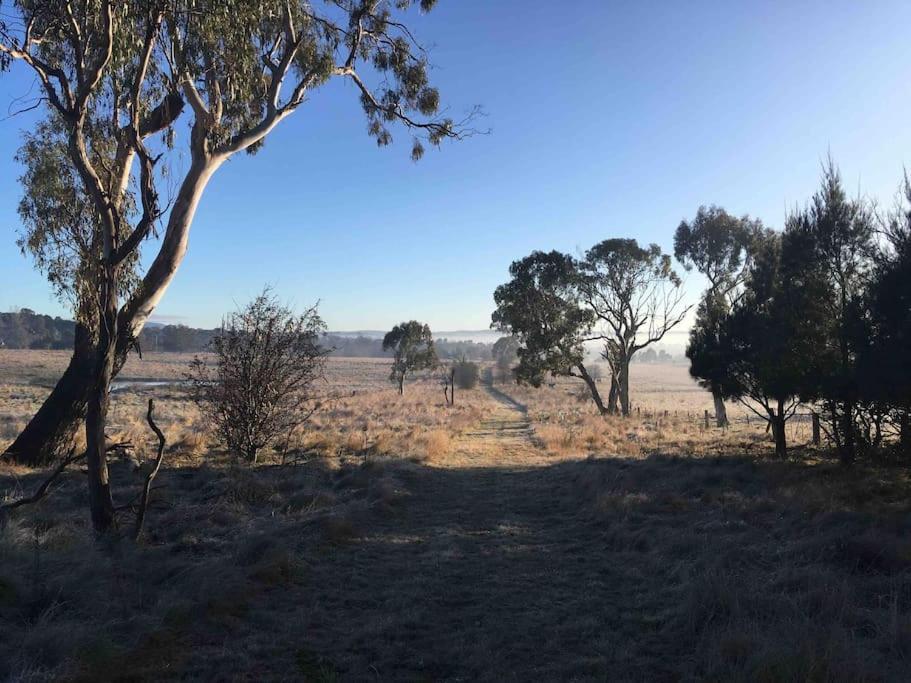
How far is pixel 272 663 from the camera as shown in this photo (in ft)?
13.3

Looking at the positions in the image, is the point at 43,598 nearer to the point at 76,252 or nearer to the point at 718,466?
the point at 76,252

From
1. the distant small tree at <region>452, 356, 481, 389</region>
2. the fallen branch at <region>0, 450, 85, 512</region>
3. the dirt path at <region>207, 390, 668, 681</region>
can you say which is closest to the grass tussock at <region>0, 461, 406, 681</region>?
the fallen branch at <region>0, 450, 85, 512</region>

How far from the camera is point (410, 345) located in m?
48.2

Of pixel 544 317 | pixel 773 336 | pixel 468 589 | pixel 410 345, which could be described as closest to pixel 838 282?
pixel 773 336

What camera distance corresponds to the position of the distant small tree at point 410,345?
1893 inches

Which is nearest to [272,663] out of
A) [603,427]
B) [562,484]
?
[562,484]

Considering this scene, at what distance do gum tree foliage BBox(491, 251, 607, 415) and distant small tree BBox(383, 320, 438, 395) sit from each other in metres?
17.5

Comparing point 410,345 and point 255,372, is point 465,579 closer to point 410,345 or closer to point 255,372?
point 255,372

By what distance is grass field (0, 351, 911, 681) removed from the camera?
3973 millimetres

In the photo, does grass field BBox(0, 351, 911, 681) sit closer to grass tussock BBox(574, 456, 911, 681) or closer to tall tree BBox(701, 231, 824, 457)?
grass tussock BBox(574, 456, 911, 681)

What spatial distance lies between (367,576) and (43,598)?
2.92m

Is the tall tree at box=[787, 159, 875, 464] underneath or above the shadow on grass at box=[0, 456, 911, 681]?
A: above

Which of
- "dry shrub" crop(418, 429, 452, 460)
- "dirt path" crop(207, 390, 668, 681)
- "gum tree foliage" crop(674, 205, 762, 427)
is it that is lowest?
"dry shrub" crop(418, 429, 452, 460)

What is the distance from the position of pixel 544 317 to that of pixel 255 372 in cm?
2152
